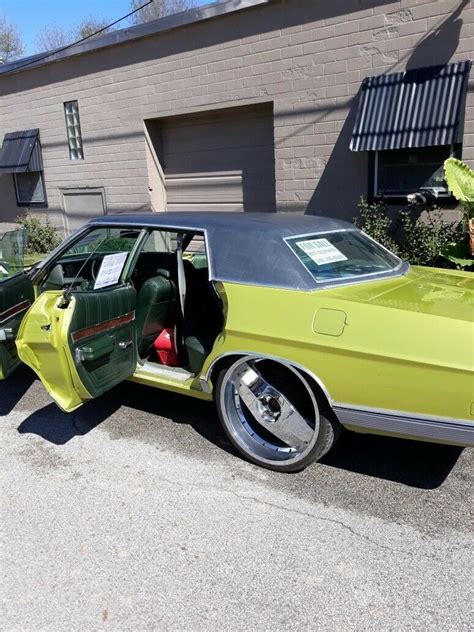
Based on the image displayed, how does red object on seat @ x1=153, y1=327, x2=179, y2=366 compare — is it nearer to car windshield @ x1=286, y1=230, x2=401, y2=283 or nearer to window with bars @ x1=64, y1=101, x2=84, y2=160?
car windshield @ x1=286, y1=230, x2=401, y2=283

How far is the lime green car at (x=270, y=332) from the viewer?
2766 millimetres

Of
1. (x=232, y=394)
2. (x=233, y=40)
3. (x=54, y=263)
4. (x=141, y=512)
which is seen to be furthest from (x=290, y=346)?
(x=233, y=40)

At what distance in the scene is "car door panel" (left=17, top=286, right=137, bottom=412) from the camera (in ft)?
11.1

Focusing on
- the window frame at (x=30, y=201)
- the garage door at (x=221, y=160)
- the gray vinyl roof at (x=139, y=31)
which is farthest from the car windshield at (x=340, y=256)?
the window frame at (x=30, y=201)

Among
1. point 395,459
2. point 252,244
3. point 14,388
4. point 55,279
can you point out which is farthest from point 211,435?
point 14,388

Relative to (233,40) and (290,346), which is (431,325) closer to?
(290,346)

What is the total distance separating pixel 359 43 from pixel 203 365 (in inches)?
209

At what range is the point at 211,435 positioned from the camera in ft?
12.8

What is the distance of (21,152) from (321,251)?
981 centimetres

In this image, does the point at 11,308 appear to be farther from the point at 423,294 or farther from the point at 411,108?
the point at 411,108

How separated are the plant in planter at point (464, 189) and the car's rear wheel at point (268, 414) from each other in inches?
129

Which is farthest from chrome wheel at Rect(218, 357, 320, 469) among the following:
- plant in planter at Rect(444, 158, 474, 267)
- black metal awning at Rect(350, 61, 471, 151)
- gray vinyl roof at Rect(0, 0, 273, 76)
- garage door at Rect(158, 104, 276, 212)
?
gray vinyl roof at Rect(0, 0, 273, 76)

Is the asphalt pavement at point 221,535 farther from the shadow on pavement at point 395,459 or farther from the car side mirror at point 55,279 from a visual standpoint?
the car side mirror at point 55,279

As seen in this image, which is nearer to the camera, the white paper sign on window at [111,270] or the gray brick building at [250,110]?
the white paper sign on window at [111,270]
